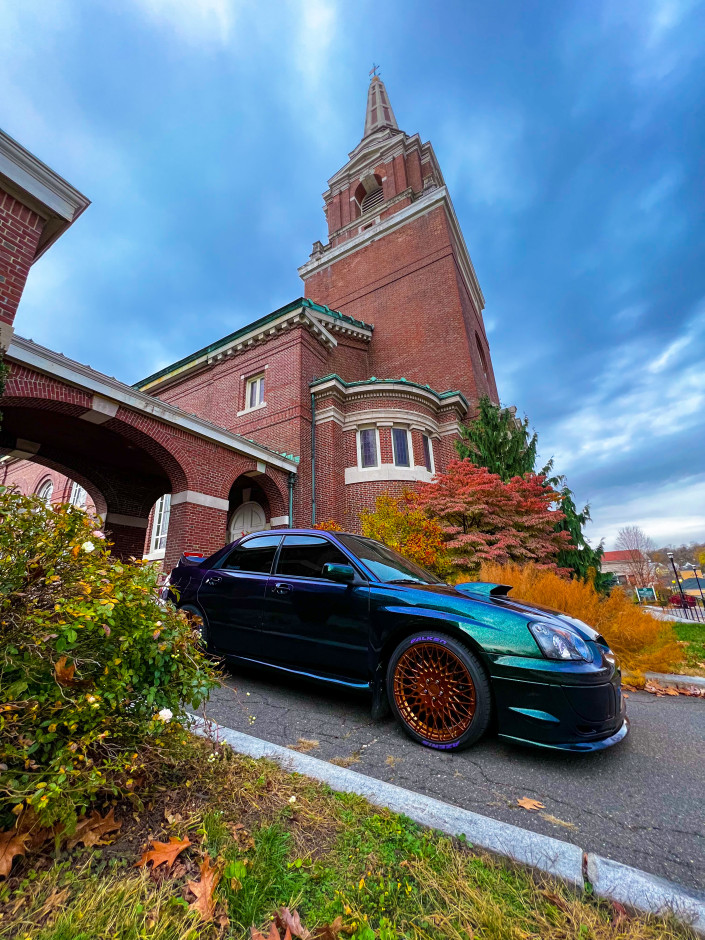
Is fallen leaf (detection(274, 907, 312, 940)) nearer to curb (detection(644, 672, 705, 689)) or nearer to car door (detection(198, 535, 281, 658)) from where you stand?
car door (detection(198, 535, 281, 658))

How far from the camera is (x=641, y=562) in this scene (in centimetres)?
3500

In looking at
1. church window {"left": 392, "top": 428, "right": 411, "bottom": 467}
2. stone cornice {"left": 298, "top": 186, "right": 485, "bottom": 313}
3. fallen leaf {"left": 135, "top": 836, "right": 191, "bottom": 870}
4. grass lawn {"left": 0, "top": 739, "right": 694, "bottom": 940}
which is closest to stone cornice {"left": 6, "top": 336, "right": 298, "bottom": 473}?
church window {"left": 392, "top": 428, "right": 411, "bottom": 467}

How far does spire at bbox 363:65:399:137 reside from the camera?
107 feet

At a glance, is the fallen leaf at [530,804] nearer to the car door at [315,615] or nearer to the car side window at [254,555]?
the car door at [315,615]

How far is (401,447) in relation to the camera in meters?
14.1

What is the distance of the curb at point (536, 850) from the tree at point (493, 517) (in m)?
7.04

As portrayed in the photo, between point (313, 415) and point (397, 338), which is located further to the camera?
point (397, 338)

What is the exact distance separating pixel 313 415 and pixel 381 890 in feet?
44.3

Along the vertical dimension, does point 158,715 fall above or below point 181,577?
below

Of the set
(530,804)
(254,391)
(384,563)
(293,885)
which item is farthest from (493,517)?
(254,391)

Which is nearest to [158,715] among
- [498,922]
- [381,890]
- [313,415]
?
[381,890]

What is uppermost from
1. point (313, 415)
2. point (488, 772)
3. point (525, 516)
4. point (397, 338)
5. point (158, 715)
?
point (397, 338)

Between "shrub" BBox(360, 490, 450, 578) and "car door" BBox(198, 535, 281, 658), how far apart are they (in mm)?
5293

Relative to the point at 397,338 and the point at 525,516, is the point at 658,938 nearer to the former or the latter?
the point at 525,516
